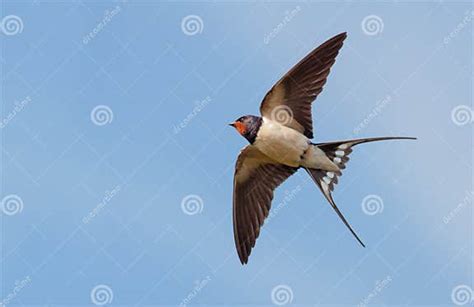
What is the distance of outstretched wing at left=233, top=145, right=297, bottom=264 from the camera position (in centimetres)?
646

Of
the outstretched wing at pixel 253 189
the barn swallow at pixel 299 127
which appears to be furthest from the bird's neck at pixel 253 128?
the outstretched wing at pixel 253 189

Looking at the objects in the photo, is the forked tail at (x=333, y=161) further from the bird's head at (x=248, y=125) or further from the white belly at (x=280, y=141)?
the bird's head at (x=248, y=125)

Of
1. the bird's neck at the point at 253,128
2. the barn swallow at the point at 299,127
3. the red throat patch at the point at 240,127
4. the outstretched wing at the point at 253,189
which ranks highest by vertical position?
the barn swallow at the point at 299,127

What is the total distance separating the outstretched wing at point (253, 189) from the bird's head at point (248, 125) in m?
0.35

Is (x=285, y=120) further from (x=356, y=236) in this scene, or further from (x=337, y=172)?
(x=356, y=236)

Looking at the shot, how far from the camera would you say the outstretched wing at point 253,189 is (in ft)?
21.2

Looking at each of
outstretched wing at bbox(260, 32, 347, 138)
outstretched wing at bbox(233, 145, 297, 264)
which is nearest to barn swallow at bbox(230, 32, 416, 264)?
outstretched wing at bbox(260, 32, 347, 138)

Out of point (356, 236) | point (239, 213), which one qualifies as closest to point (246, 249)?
point (239, 213)

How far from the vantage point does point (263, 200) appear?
21.6 ft

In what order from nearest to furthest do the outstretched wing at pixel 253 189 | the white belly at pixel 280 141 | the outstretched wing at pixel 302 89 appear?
1. the outstretched wing at pixel 302 89
2. the white belly at pixel 280 141
3. the outstretched wing at pixel 253 189

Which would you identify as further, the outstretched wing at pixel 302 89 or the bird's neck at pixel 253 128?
the bird's neck at pixel 253 128

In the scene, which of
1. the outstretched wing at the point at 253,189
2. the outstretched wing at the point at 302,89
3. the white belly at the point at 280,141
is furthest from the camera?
the outstretched wing at the point at 253,189

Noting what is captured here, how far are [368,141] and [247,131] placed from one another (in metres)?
0.95

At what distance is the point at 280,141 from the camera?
6.04 m
